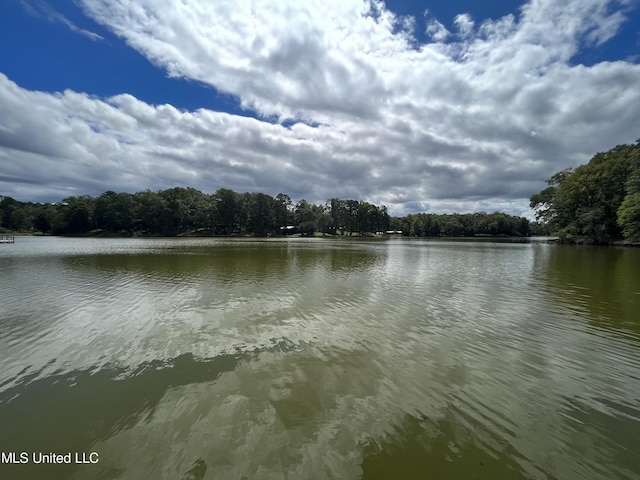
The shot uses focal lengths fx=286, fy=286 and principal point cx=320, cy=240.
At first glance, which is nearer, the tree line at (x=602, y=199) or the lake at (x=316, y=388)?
the lake at (x=316, y=388)

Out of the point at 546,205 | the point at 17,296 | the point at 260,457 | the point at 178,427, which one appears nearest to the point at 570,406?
the point at 260,457

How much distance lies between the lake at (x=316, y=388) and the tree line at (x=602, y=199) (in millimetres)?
57878

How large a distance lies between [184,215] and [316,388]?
414 ft

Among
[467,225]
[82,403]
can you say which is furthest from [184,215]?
[467,225]

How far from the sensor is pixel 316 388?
20.6 feet

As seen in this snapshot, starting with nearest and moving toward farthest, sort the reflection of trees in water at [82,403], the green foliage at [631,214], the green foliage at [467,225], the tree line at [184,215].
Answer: the reflection of trees in water at [82,403] → the green foliage at [631,214] → the tree line at [184,215] → the green foliage at [467,225]

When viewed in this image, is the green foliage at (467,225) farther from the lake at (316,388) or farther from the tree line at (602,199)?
the lake at (316,388)

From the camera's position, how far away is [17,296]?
45.3 ft

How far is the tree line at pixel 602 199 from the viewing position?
52.0 meters

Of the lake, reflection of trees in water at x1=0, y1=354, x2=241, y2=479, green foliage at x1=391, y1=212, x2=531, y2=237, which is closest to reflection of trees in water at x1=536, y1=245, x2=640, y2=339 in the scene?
the lake

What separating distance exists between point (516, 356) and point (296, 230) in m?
139

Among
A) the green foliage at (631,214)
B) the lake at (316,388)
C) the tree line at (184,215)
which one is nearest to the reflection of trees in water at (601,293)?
the lake at (316,388)

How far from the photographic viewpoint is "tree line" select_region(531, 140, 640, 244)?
171ft

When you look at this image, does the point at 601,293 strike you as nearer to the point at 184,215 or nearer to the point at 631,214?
the point at 631,214
